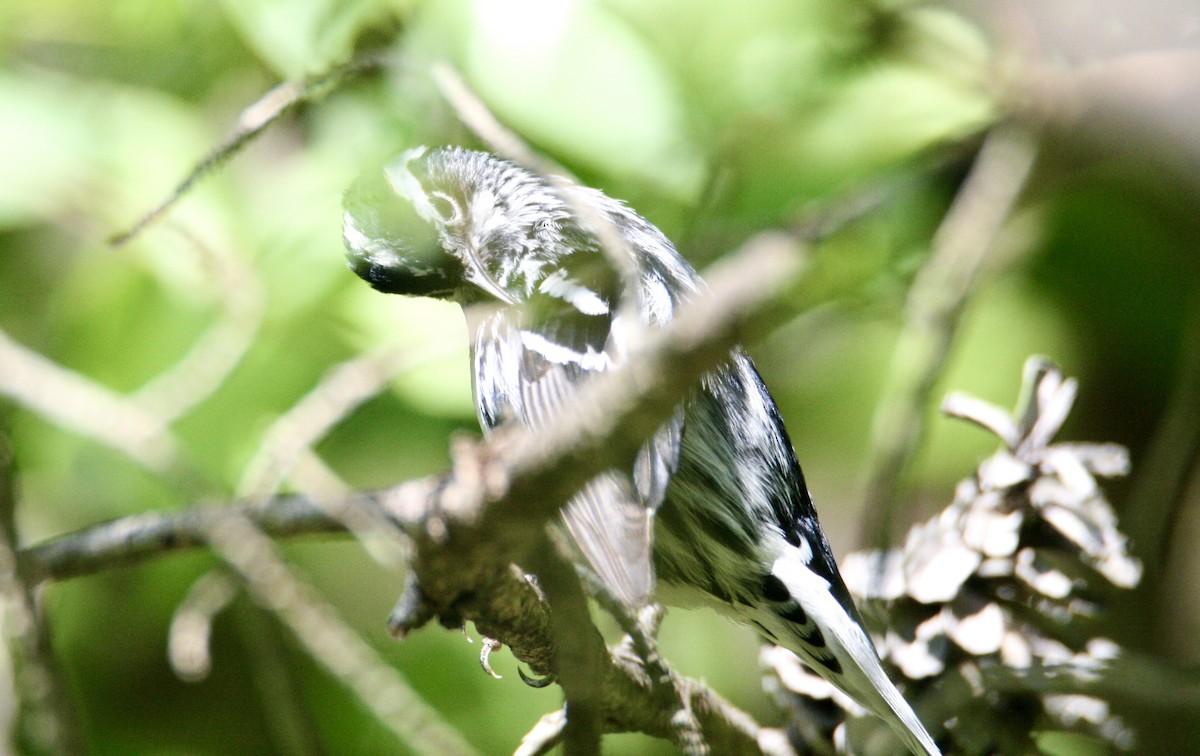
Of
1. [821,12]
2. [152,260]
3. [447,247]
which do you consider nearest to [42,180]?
[152,260]

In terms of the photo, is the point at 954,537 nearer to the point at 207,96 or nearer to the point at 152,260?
the point at 152,260

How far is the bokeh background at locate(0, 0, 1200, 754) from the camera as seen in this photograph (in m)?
1.47

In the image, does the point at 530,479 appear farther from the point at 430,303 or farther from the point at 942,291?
the point at 430,303

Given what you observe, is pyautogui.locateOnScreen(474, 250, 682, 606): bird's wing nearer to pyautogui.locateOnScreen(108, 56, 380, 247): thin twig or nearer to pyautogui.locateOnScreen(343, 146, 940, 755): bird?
pyautogui.locateOnScreen(343, 146, 940, 755): bird

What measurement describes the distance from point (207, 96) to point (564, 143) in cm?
71

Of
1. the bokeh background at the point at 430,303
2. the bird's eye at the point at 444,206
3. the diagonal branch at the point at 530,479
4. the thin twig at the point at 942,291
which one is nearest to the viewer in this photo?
the diagonal branch at the point at 530,479

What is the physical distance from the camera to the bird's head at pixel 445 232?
1.19m

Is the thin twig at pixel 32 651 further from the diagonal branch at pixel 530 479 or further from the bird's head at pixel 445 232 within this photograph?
the bird's head at pixel 445 232

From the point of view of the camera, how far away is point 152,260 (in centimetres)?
166

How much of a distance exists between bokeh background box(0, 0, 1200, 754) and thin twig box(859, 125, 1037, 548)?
0.16 meters

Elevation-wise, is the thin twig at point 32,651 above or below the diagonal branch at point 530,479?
above

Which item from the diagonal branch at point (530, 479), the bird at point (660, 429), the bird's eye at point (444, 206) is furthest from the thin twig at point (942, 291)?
the bird's eye at point (444, 206)

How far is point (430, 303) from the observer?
1.62 meters

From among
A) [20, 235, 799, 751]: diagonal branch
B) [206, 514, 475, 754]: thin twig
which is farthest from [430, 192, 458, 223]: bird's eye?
[20, 235, 799, 751]: diagonal branch
